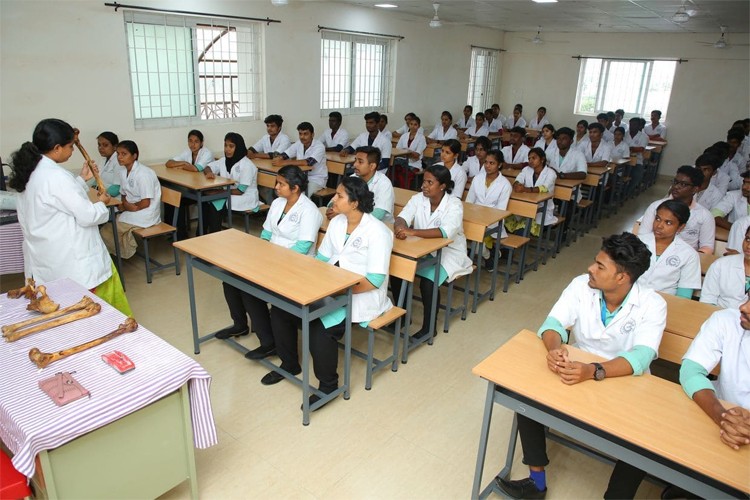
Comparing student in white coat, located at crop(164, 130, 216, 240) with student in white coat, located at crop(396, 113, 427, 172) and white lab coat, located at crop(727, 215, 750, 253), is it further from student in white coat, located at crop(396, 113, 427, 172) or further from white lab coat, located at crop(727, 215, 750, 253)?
white lab coat, located at crop(727, 215, 750, 253)

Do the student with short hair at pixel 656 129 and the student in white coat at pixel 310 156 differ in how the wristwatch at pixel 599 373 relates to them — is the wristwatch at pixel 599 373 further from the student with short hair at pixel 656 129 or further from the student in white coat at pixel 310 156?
the student with short hair at pixel 656 129

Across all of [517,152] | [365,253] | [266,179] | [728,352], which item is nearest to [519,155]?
[517,152]

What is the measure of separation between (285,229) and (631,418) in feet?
7.42

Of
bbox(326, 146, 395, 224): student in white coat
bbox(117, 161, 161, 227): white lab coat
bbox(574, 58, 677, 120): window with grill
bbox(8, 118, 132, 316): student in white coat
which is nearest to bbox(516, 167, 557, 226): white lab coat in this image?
bbox(326, 146, 395, 224): student in white coat

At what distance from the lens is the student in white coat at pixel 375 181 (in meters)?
4.01

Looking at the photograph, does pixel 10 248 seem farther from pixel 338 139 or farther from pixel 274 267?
pixel 338 139

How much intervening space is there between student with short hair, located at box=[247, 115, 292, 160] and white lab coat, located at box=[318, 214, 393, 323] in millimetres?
3283

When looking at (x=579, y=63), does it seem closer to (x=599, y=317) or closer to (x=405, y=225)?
(x=405, y=225)

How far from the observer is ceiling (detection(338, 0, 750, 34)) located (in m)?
6.14

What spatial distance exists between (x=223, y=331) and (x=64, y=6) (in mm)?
3348

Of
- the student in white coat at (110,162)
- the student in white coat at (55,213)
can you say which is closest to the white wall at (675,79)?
the student in white coat at (110,162)

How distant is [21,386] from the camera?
168 centimetres

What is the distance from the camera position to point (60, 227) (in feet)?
8.79

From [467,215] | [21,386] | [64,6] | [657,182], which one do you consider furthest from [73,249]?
[657,182]
